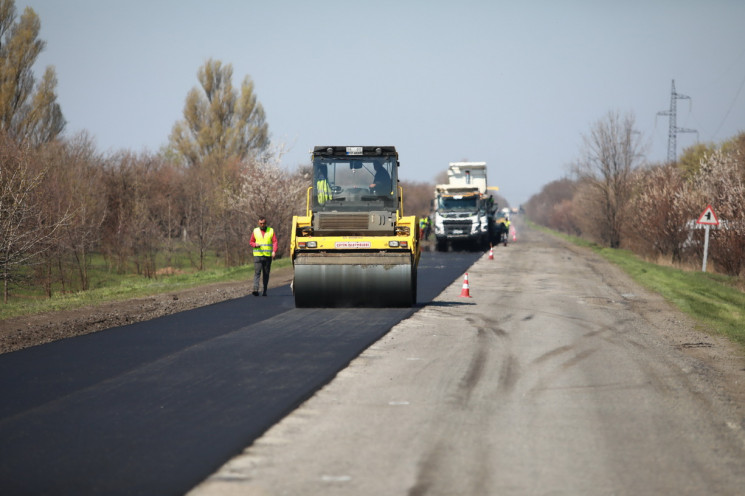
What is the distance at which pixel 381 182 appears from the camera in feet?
58.2

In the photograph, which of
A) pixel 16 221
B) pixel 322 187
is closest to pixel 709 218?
pixel 322 187

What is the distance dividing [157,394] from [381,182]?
9782mm

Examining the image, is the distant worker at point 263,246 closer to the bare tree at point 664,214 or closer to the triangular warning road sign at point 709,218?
the triangular warning road sign at point 709,218

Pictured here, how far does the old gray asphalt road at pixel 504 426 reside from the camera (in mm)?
5863

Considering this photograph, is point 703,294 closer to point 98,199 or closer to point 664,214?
point 664,214

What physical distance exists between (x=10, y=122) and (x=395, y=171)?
34187 millimetres

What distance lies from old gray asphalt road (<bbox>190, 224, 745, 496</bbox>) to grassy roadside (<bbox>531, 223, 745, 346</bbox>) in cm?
356

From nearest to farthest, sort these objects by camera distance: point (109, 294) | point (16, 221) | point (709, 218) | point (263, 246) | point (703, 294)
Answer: point (263, 246) < point (109, 294) < point (703, 294) < point (16, 221) < point (709, 218)

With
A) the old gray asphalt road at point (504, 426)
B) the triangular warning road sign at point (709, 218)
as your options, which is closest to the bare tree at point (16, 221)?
the old gray asphalt road at point (504, 426)

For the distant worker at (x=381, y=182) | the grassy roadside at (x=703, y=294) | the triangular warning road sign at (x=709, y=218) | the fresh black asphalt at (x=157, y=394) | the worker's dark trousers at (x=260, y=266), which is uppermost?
the distant worker at (x=381, y=182)

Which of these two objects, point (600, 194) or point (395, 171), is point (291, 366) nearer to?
point (395, 171)

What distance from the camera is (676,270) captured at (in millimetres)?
32531

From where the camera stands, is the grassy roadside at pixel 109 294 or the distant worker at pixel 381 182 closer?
the distant worker at pixel 381 182

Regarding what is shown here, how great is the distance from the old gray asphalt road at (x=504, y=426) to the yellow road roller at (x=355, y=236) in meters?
2.58
